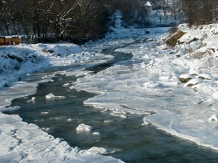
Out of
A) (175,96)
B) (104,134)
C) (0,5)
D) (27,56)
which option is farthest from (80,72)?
(0,5)

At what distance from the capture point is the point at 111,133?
8.60 m

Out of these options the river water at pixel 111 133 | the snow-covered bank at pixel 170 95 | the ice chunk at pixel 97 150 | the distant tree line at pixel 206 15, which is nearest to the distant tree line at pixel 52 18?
the distant tree line at pixel 206 15

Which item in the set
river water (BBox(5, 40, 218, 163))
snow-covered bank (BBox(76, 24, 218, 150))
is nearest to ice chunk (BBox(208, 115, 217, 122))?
snow-covered bank (BBox(76, 24, 218, 150))

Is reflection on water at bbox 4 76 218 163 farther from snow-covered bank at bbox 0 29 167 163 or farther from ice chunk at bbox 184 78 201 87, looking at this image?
ice chunk at bbox 184 78 201 87

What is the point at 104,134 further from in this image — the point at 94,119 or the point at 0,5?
the point at 0,5

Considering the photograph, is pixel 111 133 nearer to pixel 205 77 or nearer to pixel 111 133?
pixel 111 133

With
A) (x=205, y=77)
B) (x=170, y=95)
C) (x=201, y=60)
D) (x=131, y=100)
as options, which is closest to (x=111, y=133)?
(x=131, y=100)

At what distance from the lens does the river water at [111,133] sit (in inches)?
281

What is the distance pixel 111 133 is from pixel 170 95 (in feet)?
14.8

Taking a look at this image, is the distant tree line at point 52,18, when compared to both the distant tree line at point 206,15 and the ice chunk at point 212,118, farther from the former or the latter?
the ice chunk at point 212,118

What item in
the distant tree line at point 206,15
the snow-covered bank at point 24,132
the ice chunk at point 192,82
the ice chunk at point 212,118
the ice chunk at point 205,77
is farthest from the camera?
the distant tree line at point 206,15

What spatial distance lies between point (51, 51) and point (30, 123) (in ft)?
62.4

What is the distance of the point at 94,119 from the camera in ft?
32.3

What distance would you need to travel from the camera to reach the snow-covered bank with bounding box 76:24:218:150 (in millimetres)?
8906
